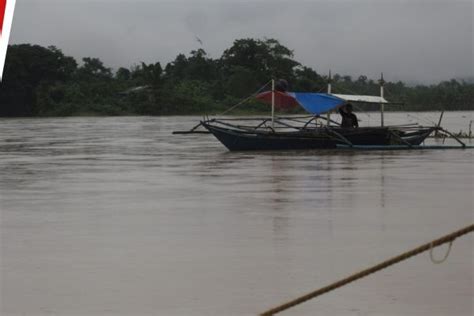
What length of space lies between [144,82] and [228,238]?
276ft

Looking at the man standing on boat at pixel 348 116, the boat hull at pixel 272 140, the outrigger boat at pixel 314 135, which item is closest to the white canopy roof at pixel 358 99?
the outrigger boat at pixel 314 135

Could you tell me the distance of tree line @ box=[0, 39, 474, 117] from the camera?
84688 millimetres

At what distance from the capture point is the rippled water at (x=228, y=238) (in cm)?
715

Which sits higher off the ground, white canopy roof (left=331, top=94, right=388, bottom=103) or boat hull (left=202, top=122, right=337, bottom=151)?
white canopy roof (left=331, top=94, right=388, bottom=103)

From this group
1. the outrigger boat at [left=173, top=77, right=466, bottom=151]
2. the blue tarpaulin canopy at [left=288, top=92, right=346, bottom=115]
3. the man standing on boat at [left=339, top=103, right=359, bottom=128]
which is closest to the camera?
the blue tarpaulin canopy at [left=288, top=92, right=346, bottom=115]

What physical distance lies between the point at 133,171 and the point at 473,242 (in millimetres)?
12422

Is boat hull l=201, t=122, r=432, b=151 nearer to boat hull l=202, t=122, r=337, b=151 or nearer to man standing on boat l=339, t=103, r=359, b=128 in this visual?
boat hull l=202, t=122, r=337, b=151

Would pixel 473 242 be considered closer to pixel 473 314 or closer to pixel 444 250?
pixel 444 250

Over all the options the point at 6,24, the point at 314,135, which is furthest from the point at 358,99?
the point at 6,24

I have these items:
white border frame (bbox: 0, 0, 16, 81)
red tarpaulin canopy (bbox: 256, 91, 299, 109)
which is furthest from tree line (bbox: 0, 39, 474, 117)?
white border frame (bbox: 0, 0, 16, 81)

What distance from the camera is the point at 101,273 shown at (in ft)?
26.8

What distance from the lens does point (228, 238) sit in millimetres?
10305

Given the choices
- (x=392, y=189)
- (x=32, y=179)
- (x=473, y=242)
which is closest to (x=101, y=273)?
(x=473, y=242)

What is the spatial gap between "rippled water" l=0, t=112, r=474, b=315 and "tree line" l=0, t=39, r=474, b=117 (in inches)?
2555
